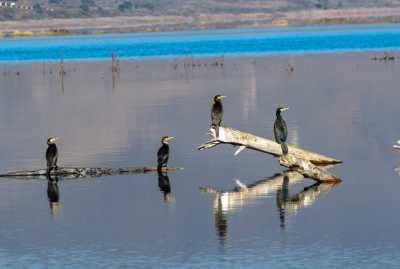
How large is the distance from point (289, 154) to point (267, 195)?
281 centimetres

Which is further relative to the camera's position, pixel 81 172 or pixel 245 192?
pixel 81 172

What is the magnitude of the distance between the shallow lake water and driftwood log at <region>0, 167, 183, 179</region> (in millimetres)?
514

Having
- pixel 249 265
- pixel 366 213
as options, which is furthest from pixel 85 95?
pixel 249 265

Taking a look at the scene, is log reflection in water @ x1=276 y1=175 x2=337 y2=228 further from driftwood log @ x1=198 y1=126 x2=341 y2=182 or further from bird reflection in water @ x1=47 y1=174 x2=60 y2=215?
bird reflection in water @ x1=47 y1=174 x2=60 y2=215

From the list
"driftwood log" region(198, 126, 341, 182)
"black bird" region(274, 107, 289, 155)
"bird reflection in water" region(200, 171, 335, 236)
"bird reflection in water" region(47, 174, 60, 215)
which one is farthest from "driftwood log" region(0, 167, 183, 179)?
"bird reflection in water" region(200, 171, 335, 236)

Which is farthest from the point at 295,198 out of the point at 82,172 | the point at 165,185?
the point at 82,172

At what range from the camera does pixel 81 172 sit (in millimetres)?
36781

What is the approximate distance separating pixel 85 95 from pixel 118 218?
40717mm

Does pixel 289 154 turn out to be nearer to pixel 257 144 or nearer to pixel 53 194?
pixel 257 144

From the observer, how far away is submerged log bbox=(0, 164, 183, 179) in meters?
36.7

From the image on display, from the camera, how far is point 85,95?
230ft

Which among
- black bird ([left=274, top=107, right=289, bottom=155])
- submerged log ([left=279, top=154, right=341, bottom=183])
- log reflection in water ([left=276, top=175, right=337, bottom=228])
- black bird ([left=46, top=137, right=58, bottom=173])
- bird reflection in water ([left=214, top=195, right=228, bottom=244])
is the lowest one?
bird reflection in water ([left=214, top=195, right=228, bottom=244])

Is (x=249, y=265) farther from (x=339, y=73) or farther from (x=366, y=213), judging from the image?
(x=339, y=73)

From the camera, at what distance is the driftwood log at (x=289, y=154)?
33.9m
